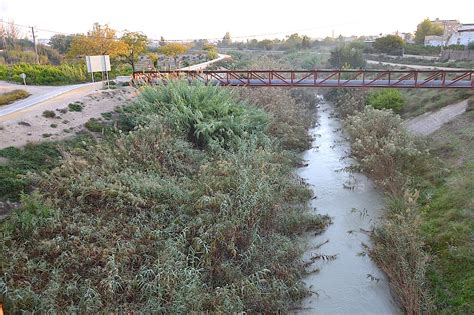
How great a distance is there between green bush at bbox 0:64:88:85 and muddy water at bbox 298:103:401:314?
17472 mm

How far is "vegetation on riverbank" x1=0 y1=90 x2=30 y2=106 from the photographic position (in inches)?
739

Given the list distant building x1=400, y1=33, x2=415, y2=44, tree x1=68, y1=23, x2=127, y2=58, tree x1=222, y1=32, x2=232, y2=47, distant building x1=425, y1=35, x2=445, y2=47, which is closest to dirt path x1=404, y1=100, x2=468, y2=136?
tree x1=68, y1=23, x2=127, y2=58

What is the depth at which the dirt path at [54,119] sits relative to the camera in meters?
13.5

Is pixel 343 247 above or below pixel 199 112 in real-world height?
below

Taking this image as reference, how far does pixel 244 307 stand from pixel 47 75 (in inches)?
→ 931

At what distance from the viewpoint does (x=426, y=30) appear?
61.7 meters

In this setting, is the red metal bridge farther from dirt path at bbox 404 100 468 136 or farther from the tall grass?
the tall grass

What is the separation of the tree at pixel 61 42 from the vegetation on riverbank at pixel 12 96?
35565 millimetres

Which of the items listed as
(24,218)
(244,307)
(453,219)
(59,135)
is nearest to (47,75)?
(59,135)

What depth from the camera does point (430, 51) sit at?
49.3m

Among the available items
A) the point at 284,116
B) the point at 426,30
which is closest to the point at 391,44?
the point at 426,30

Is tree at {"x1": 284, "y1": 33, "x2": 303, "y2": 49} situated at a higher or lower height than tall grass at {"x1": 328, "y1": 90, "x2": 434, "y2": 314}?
higher

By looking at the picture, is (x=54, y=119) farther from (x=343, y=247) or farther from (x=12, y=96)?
(x=343, y=247)

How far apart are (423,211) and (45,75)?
24557 millimetres
